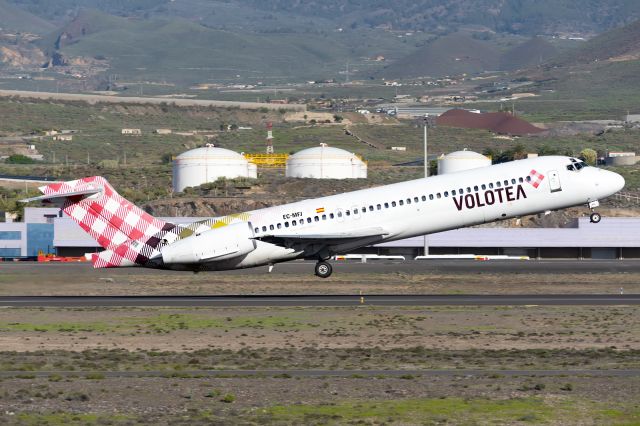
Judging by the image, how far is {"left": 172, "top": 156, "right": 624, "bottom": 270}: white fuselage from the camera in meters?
61.4

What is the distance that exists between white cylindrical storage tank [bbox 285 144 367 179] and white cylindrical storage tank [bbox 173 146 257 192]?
699 cm

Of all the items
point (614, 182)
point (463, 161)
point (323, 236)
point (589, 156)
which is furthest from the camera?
point (589, 156)

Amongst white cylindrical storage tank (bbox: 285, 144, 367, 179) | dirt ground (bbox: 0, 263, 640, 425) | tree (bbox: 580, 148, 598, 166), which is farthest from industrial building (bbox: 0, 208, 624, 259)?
tree (bbox: 580, 148, 598, 166)

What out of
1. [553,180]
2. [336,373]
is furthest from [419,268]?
[336,373]

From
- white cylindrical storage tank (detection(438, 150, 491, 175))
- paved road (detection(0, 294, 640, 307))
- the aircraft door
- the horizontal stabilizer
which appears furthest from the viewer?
white cylindrical storage tank (detection(438, 150, 491, 175))

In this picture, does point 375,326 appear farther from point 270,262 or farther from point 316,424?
point 316,424

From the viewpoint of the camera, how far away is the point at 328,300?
60.5 meters

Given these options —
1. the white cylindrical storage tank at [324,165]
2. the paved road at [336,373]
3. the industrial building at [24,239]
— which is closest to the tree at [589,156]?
the white cylindrical storage tank at [324,165]

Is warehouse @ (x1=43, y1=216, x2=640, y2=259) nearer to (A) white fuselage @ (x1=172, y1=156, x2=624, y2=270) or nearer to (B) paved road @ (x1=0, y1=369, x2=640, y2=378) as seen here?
(A) white fuselage @ (x1=172, y1=156, x2=624, y2=270)

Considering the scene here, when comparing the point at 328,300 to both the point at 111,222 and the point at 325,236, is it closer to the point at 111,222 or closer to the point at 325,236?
the point at 325,236

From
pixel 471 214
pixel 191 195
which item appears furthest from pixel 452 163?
pixel 471 214

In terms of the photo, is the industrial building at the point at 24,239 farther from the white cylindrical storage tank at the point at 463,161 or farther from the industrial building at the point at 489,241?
the white cylindrical storage tank at the point at 463,161

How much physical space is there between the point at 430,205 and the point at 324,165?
94839 millimetres

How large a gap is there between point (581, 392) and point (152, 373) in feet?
42.5
